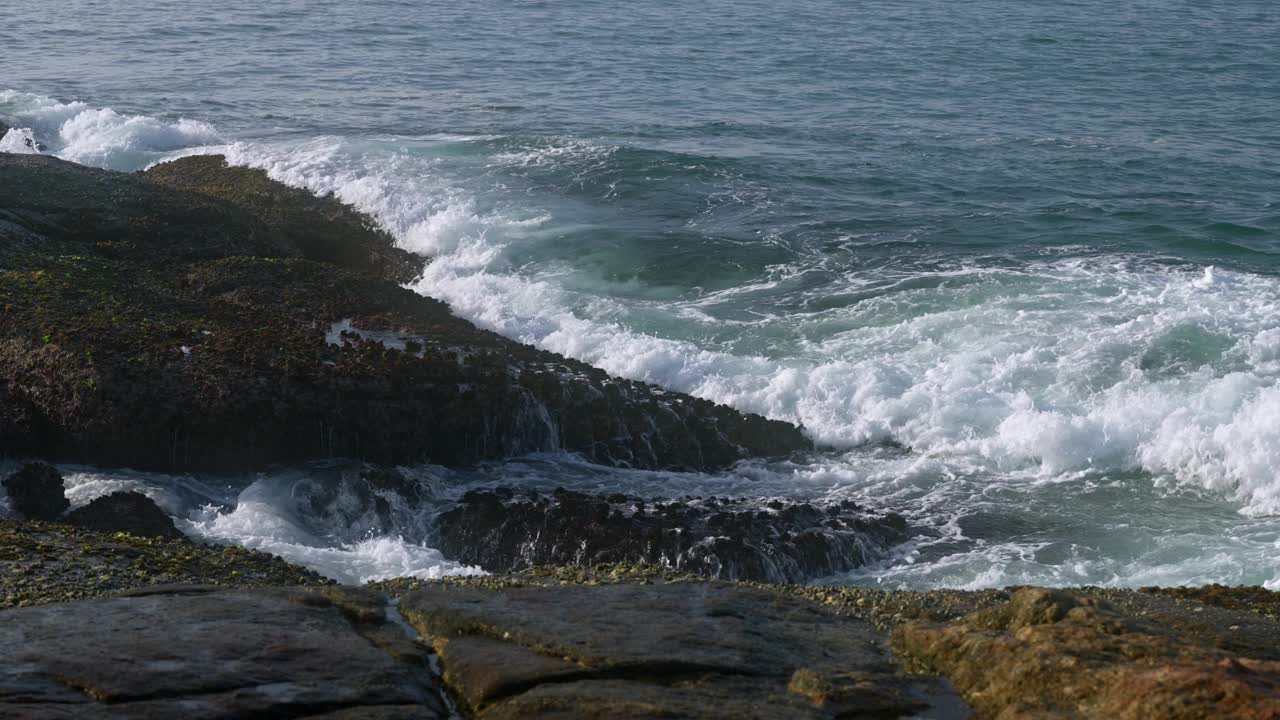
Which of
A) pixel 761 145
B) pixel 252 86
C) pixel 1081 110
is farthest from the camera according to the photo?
pixel 252 86

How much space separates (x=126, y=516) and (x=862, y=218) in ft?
79.0

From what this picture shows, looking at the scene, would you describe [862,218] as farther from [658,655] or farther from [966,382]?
[658,655]

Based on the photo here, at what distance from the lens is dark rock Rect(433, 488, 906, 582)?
18.5 m

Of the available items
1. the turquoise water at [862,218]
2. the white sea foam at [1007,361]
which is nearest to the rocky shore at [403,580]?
the turquoise water at [862,218]

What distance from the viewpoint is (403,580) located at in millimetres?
14727

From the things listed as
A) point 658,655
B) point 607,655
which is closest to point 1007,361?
point 658,655

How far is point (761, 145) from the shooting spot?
44.7 metres

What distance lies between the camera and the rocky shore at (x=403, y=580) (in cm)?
986

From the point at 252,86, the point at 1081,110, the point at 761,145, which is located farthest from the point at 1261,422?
the point at 252,86

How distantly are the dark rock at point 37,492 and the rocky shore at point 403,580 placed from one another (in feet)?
0.10

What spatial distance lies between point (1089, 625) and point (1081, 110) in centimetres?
4142

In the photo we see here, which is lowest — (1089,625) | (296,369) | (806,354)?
(806,354)

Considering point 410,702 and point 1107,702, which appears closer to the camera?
point 1107,702

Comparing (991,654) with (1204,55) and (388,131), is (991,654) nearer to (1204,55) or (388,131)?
(388,131)
